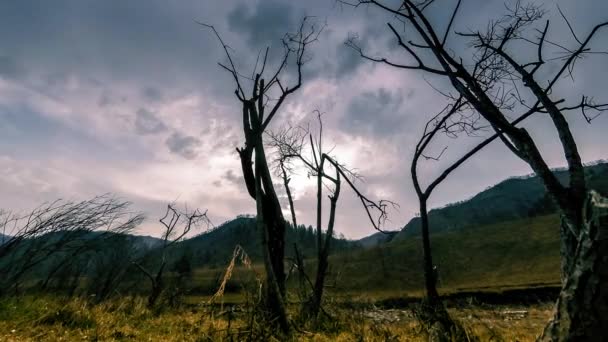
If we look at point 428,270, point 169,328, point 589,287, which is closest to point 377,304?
point 428,270

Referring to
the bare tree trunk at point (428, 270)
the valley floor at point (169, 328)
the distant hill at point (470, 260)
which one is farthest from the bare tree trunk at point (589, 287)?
the distant hill at point (470, 260)

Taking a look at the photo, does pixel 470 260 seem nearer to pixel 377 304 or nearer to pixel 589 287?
pixel 377 304

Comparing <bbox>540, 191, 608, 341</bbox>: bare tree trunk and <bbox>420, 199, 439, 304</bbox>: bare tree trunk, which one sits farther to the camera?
<bbox>420, 199, 439, 304</bbox>: bare tree trunk

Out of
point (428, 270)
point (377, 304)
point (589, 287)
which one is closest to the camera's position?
point (589, 287)

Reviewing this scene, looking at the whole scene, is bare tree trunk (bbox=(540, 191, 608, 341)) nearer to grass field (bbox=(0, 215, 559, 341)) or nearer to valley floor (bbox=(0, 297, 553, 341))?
valley floor (bbox=(0, 297, 553, 341))

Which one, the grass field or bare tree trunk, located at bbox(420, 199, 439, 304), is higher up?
bare tree trunk, located at bbox(420, 199, 439, 304)

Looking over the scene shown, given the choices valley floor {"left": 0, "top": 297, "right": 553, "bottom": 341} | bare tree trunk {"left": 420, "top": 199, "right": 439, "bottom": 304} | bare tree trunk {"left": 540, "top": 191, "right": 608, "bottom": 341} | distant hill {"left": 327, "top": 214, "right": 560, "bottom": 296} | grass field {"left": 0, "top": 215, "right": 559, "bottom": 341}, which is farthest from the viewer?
distant hill {"left": 327, "top": 214, "right": 560, "bottom": 296}

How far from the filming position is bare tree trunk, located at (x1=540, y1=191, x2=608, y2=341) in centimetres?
202

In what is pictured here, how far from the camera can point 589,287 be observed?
2084 mm

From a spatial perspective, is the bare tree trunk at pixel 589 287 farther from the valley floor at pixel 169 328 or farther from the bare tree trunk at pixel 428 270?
the bare tree trunk at pixel 428 270

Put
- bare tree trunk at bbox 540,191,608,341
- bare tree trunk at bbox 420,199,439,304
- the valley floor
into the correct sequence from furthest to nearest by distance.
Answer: bare tree trunk at bbox 420,199,439,304 < the valley floor < bare tree trunk at bbox 540,191,608,341

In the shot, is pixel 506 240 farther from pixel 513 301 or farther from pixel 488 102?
pixel 488 102

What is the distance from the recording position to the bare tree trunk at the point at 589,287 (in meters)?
2.02

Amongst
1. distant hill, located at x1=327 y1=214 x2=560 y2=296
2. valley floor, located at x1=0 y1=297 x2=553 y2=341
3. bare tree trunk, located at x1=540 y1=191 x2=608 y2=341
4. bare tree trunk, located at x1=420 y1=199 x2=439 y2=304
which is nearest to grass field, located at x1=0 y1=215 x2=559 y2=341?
valley floor, located at x1=0 y1=297 x2=553 y2=341
